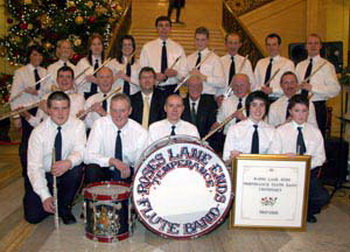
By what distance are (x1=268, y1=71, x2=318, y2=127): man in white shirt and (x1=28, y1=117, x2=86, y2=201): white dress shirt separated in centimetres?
219

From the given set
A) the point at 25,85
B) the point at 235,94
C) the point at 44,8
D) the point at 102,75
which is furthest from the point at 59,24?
the point at 235,94

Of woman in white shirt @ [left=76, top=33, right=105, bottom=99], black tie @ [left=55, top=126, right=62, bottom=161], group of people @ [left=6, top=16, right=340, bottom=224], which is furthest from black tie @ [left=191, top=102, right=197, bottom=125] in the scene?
black tie @ [left=55, top=126, right=62, bottom=161]

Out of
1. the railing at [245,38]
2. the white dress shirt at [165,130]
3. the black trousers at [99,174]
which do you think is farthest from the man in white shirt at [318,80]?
the railing at [245,38]

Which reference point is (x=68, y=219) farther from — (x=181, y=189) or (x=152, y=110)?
(x=152, y=110)

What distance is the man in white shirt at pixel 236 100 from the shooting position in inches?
187

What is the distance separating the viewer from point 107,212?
10.8 ft

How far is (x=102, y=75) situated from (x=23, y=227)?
178cm

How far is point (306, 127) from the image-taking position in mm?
4012

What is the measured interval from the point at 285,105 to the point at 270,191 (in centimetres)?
149

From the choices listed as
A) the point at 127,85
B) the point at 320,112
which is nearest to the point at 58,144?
the point at 127,85

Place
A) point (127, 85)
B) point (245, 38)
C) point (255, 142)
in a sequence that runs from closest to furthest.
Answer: point (255, 142), point (127, 85), point (245, 38)

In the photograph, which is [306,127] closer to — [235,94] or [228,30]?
[235,94]

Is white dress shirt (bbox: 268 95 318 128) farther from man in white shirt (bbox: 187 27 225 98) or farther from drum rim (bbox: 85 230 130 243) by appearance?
drum rim (bbox: 85 230 130 243)

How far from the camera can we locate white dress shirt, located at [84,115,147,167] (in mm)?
3908
